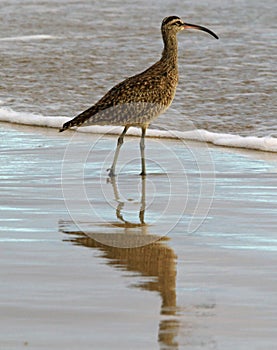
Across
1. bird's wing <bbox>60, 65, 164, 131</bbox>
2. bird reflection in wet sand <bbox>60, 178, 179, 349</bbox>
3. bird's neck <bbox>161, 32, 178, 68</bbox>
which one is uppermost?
bird's neck <bbox>161, 32, 178, 68</bbox>

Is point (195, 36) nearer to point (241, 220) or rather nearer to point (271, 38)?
point (271, 38)

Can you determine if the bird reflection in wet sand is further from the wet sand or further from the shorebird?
the shorebird

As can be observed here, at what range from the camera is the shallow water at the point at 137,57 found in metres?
12.8

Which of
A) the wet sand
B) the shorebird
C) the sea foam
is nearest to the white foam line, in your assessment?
the sea foam

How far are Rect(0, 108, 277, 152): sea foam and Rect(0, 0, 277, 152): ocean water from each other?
1cm

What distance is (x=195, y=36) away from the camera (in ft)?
62.7

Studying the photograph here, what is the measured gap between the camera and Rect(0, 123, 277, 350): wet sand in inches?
192

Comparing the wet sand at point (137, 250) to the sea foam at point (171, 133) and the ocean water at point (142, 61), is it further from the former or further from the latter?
the ocean water at point (142, 61)

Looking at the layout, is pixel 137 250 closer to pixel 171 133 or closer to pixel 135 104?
pixel 135 104

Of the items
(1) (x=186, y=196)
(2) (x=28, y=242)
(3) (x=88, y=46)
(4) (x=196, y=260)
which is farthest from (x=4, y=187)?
(3) (x=88, y=46)

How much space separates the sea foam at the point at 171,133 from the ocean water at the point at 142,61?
1 centimetres

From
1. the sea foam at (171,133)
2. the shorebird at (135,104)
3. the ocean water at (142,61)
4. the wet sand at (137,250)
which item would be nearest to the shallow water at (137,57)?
the ocean water at (142,61)

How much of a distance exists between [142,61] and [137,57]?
1.44 ft

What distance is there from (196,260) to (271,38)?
1277cm
